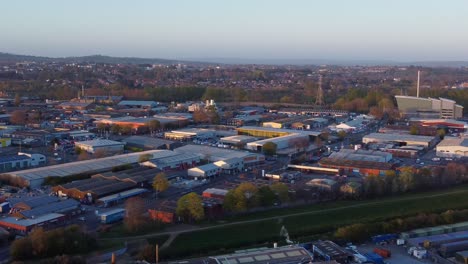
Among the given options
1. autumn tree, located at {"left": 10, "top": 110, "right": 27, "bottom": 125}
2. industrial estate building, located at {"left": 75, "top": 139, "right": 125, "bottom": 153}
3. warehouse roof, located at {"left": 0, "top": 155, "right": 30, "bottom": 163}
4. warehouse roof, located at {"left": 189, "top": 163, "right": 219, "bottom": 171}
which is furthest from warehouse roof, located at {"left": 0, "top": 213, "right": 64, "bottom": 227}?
autumn tree, located at {"left": 10, "top": 110, "right": 27, "bottom": 125}

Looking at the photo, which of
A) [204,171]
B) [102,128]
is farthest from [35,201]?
[102,128]

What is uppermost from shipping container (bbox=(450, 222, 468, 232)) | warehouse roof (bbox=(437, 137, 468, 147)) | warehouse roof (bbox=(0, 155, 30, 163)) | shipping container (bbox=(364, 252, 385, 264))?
warehouse roof (bbox=(437, 137, 468, 147))

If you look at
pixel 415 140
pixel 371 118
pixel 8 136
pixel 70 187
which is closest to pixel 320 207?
pixel 70 187

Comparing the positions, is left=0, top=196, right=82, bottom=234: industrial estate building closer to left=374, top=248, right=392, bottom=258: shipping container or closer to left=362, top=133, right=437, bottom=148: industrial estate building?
left=374, top=248, right=392, bottom=258: shipping container

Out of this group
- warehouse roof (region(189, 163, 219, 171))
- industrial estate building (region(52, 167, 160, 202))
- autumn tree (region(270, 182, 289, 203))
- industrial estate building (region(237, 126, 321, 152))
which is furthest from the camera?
industrial estate building (region(237, 126, 321, 152))

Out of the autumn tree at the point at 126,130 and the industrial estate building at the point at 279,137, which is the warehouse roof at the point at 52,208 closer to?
the industrial estate building at the point at 279,137

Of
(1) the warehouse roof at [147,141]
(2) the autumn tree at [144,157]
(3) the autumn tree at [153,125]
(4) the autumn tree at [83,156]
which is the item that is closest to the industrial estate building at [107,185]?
(2) the autumn tree at [144,157]

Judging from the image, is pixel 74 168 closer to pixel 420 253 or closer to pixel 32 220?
pixel 32 220
